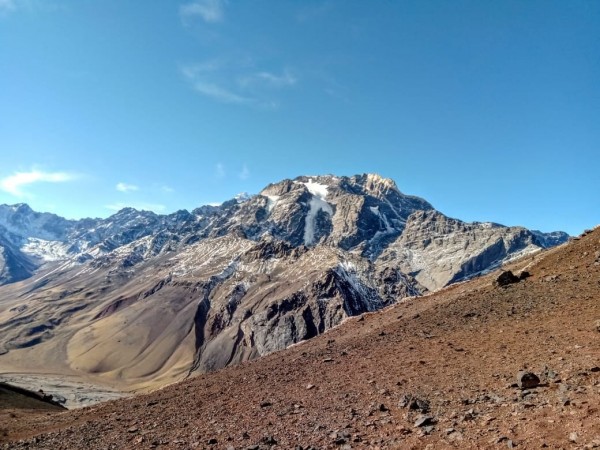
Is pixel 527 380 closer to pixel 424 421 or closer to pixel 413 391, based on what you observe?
pixel 413 391

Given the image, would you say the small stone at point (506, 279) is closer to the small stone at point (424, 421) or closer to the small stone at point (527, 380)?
the small stone at point (527, 380)

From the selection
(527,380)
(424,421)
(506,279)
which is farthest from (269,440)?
(506,279)

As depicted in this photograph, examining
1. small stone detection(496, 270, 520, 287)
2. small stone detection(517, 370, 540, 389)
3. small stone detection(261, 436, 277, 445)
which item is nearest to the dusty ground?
small stone detection(261, 436, 277, 445)

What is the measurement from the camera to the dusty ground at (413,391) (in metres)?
14.0

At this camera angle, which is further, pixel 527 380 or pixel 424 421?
pixel 527 380

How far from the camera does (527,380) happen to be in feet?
52.9

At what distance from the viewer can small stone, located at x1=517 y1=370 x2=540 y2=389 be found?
630 inches

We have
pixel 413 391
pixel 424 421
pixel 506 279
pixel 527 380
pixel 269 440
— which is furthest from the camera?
pixel 506 279

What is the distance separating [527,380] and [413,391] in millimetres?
4253

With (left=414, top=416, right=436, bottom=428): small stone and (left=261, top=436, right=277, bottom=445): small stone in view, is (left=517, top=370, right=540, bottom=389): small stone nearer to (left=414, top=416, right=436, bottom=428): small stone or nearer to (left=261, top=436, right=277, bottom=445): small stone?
(left=414, top=416, right=436, bottom=428): small stone

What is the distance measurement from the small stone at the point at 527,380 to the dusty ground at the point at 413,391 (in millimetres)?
366

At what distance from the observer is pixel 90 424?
21750 millimetres

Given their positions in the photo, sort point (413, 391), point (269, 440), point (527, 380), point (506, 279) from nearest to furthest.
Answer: point (269, 440) → point (527, 380) → point (413, 391) → point (506, 279)

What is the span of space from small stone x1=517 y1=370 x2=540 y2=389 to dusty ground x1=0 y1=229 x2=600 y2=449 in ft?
1.20
